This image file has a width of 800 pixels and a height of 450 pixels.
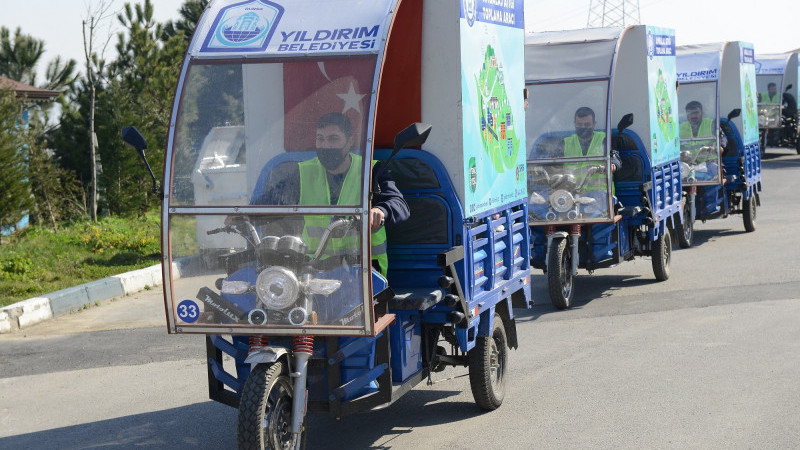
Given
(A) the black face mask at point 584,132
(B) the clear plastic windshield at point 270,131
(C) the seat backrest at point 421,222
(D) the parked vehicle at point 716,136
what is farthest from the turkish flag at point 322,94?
(D) the parked vehicle at point 716,136

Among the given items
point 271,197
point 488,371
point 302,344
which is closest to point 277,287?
point 302,344

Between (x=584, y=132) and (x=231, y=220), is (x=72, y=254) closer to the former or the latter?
(x=584, y=132)

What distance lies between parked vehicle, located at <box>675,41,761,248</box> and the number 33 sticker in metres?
9.98

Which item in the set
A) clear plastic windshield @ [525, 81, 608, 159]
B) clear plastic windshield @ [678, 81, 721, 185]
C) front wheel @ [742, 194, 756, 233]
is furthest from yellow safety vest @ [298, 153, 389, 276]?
front wheel @ [742, 194, 756, 233]

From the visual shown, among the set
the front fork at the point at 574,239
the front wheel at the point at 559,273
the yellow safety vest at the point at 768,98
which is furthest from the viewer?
the yellow safety vest at the point at 768,98

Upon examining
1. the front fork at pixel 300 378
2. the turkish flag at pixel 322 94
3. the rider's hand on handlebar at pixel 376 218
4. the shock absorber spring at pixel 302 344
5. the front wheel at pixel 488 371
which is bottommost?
the front wheel at pixel 488 371

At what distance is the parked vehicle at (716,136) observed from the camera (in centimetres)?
1442

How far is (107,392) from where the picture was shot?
7473 mm

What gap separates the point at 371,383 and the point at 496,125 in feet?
6.97

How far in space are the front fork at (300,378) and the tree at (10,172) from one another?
10.5 meters

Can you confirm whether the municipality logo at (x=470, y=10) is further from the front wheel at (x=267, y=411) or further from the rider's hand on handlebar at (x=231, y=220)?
the front wheel at (x=267, y=411)

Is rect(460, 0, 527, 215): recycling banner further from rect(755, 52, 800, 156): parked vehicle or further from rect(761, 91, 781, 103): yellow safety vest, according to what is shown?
rect(761, 91, 781, 103): yellow safety vest

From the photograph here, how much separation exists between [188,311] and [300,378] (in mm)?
662

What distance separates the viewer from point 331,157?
499cm
